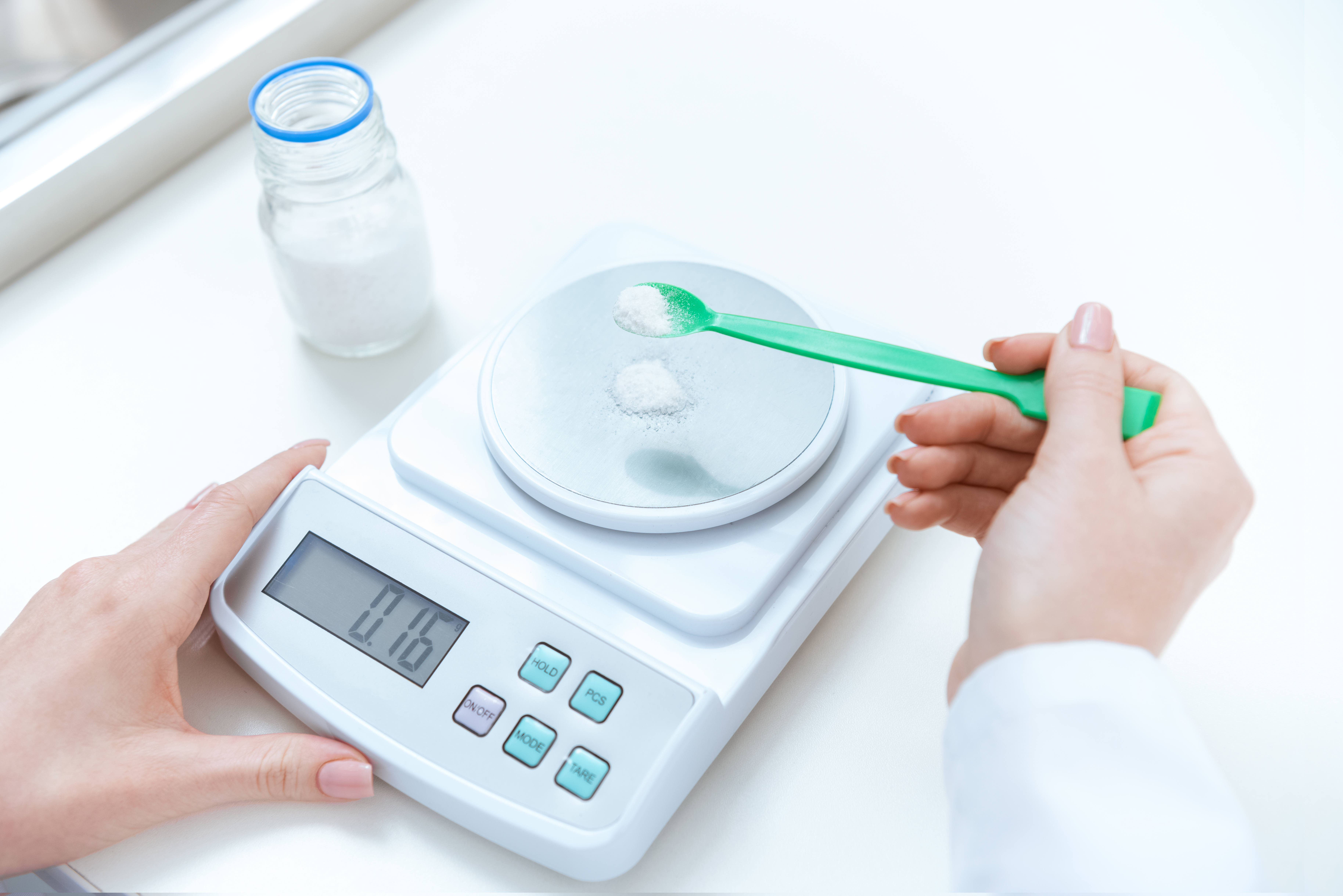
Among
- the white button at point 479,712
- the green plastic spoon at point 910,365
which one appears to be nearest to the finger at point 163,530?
the white button at point 479,712

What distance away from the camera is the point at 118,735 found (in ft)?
2.10

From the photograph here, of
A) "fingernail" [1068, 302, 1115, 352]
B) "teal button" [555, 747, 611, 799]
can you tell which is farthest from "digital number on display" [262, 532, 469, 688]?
"fingernail" [1068, 302, 1115, 352]

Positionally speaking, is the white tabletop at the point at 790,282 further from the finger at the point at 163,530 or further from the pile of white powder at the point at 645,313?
the pile of white powder at the point at 645,313

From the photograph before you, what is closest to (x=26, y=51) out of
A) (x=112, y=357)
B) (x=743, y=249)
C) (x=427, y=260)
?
(x=112, y=357)

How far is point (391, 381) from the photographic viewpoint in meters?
0.91

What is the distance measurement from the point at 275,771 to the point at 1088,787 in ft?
1.62

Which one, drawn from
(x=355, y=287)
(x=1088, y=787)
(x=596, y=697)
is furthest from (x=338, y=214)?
(x=1088, y=787)

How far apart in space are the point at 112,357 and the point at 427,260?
12.2 inches

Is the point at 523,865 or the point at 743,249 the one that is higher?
the point at 743,249

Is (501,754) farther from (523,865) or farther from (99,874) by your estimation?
(99,874)

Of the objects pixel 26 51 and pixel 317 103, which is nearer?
pixel 317 103

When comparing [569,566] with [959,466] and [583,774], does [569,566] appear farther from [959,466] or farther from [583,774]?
[959,466]

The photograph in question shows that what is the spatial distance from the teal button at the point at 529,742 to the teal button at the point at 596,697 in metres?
0.02

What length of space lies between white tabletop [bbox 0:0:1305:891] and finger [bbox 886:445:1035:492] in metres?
0.08
